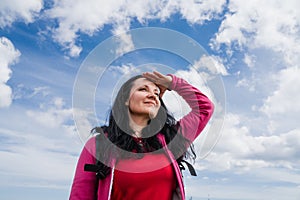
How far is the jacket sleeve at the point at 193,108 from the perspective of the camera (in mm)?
3408

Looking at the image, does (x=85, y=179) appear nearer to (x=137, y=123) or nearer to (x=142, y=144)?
(x=142, y=144)

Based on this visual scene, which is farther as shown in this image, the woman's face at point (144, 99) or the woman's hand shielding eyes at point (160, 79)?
the woman's hand shielding eyes at point (160, 79)

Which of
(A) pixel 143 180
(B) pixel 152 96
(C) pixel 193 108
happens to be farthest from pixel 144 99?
(A) pixel 143 180

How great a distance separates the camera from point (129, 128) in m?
3.28

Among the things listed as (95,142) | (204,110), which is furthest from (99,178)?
(204,110)

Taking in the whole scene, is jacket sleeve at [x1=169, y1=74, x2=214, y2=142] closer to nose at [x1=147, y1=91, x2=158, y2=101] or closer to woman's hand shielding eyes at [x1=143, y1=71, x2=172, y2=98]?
woman's hand shielding eyes at [x1=143, y1=71, x2=172, y2=98]

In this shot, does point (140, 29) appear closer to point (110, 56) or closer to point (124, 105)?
point (110, 56)

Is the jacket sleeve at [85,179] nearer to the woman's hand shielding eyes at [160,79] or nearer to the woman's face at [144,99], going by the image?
the woman's face at [144,99]

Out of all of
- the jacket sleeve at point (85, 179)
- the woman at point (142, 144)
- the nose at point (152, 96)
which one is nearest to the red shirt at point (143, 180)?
the woman at point (142, 144)

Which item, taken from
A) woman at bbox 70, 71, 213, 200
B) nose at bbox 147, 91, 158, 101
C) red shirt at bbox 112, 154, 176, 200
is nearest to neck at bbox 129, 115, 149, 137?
woman at bbox 70, 71, 213, 200

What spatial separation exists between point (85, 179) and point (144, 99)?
894 mm

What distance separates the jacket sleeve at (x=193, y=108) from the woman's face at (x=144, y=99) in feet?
1.00

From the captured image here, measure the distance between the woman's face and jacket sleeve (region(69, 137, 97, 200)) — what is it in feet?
1.67

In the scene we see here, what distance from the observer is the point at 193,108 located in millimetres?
3506
